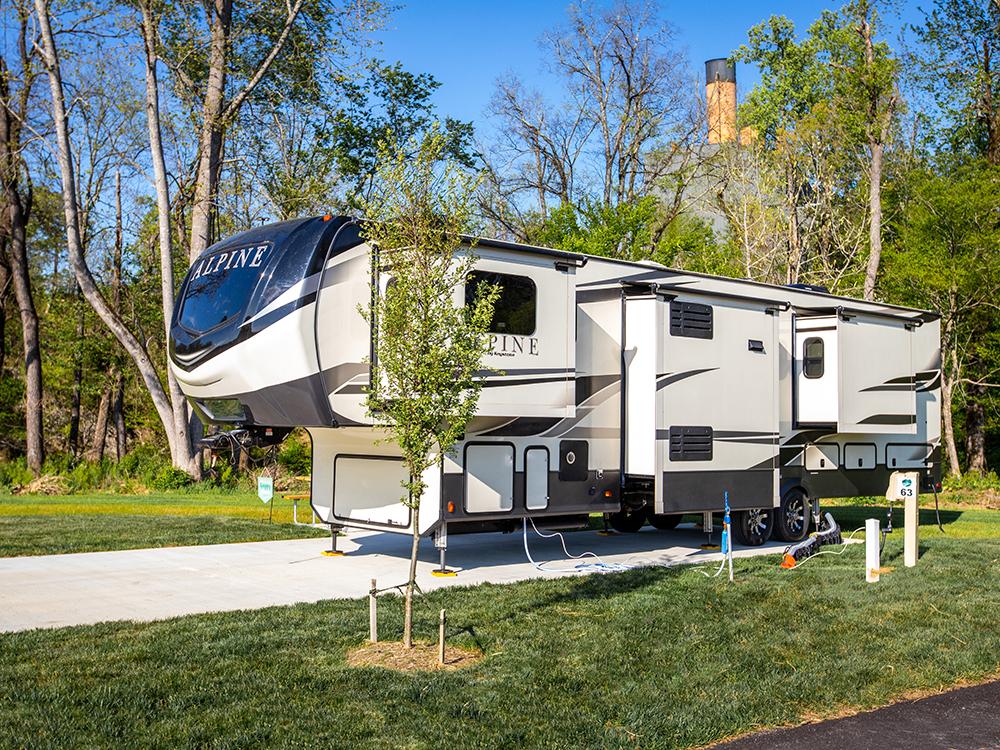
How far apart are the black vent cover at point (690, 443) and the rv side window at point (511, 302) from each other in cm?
243

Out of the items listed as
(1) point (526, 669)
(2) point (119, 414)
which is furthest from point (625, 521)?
(2) point (119, 414)

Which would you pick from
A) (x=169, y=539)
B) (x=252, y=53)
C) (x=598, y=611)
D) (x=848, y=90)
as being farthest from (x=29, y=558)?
(x=848, y=90)

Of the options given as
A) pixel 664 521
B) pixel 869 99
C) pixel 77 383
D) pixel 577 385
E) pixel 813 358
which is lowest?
pixel 664 521

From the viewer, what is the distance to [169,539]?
1341 cm

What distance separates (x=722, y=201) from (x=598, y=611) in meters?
22.6

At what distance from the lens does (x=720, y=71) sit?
45.1 m

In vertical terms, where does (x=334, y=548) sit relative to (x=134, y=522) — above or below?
below

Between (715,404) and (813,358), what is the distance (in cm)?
228

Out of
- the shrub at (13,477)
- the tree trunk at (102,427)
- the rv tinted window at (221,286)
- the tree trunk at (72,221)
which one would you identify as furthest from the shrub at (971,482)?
the tree trunk at (102,427)

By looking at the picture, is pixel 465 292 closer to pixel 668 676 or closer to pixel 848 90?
pixel 668 676

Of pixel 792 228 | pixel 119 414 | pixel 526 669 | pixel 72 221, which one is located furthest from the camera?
pixel 119 414

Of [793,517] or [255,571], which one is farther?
[793,517]

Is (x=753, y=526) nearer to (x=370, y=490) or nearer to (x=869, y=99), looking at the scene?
(x=370, y=490)

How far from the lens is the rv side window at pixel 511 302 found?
10.6m
